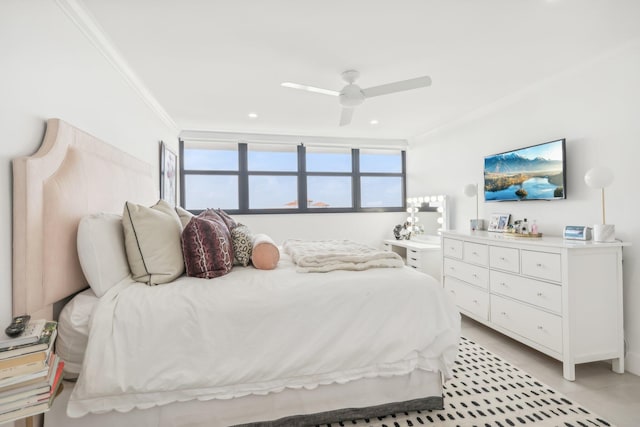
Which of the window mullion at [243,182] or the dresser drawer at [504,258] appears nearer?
the dresser drawer at [504,258]

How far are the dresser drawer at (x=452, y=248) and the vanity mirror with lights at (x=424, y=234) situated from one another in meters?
0.27

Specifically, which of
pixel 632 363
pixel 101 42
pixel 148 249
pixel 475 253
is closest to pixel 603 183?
pixel 475 253

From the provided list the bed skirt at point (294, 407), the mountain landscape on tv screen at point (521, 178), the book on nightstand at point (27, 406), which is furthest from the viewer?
the mountain landscape on tv screen at point (521, 178)

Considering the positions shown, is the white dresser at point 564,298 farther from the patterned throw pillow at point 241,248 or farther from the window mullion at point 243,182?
the window mullion at point 243,182

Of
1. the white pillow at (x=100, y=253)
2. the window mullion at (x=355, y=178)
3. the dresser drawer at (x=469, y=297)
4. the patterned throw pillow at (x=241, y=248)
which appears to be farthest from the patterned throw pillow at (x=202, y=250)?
the window mullion at (x=355, y=178)

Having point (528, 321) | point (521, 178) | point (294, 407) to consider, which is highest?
point (521, 178)

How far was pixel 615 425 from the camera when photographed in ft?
5.43

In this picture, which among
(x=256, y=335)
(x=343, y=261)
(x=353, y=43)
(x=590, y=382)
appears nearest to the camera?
(x=256, y=335)

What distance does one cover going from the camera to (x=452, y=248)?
11.0ft

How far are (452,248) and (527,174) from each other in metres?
1.03

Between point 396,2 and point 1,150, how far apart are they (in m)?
2.10

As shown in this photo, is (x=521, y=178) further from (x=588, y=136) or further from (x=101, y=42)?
(x=101, y=42)

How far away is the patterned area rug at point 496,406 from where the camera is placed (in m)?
1.68

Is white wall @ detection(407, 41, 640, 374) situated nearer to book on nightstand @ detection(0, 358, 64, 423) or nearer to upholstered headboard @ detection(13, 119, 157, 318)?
book on nightstand @ detection(0, 358, 64, 423)
